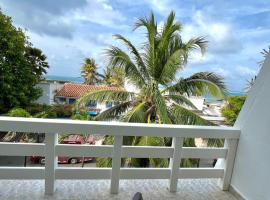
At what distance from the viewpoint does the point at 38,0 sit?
1165 centimetres

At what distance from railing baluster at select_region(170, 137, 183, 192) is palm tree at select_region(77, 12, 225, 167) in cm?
293

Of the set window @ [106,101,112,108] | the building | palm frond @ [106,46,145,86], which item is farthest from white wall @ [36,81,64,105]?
the building

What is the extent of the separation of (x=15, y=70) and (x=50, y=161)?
40.4 feet

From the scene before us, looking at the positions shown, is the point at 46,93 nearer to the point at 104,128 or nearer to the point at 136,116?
the point at 136,116

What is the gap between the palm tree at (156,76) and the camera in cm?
543

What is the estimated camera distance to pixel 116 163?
2.21 m

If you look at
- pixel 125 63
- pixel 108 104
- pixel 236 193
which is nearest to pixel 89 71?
pixel 108 104

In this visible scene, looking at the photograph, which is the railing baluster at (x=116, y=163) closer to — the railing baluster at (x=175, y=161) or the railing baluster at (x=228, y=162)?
the railing baluster at (x=175, y=161)

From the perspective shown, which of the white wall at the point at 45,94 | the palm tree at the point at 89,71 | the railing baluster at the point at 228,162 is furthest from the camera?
the palm tree at the point at 89,71

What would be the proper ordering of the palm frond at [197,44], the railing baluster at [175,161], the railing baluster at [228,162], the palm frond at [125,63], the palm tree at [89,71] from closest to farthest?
1. the railing baluster at [175,161]
2. the railing baluster at [228,162]
3. the palm frond at [125,63]
4. the palm frond at [197,44]
5. the palm tree at [89,71]

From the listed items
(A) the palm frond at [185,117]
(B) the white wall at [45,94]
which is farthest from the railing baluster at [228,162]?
(B) the white wall at [45,94]

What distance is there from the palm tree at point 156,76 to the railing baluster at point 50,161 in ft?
10.8

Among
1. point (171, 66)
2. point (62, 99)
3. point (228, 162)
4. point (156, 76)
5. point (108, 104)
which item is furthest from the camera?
point (62, 99)

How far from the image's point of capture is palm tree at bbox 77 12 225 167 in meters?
5.43
